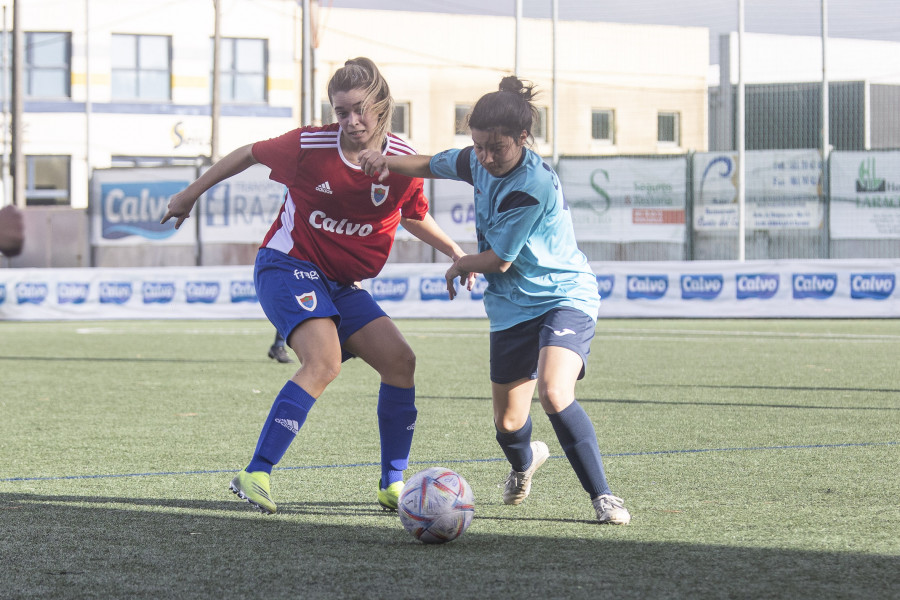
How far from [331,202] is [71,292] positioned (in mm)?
18723

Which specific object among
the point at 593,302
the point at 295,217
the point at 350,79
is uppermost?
the point at 350,79

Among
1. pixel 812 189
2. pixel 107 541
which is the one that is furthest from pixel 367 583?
pixel 812 189

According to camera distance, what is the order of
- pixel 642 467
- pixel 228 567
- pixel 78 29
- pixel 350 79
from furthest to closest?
pixel 78 29
pixel 642 467
pixel 350 79
pixel 228 567

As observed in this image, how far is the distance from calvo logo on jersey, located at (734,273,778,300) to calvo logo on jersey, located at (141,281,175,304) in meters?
9.96

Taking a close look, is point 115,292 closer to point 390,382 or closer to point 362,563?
point 390,382

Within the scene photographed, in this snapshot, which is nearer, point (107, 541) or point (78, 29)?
point (107, 541)

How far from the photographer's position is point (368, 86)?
5.05m

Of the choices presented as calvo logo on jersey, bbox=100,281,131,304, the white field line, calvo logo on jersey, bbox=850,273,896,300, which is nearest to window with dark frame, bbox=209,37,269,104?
calvo logo on jersey, bbox=100,281,131,304

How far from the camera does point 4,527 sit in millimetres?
4695

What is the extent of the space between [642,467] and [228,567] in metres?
2.70

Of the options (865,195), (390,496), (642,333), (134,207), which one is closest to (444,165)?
(390,496)

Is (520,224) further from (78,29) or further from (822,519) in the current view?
(78,29)

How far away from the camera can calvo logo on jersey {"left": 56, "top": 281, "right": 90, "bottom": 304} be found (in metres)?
22.8

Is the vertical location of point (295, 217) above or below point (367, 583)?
above
